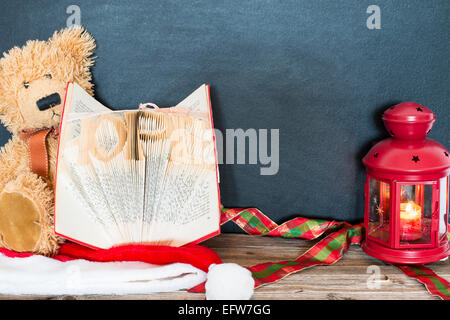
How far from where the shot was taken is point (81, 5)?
1303 mm

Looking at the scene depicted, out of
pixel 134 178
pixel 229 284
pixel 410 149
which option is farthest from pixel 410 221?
pixel 134 178

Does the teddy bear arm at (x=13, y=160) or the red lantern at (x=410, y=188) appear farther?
the teddy bear arm at (x=13, y=160)

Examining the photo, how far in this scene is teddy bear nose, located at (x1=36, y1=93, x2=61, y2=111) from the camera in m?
1.22

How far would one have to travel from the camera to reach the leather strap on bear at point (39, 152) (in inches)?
48.7

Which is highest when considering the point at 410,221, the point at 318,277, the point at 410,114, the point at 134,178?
the point at 410,114

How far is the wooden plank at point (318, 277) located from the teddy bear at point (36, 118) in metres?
0.18

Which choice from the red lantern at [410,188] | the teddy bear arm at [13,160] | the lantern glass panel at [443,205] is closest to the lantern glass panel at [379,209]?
the red lantern at [410,188]

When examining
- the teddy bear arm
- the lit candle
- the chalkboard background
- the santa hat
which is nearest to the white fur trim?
the santa hat

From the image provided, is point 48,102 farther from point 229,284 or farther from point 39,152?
point 229,284

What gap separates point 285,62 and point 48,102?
64 centimetres

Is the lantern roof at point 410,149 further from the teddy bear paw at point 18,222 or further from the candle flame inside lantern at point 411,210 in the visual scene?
the teddy bear paw at point 18,222

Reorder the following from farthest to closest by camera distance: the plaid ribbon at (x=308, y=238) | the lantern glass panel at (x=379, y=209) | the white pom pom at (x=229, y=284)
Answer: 1. the lantern glass panel at (x=379, y=209)
2. the plaid ribbon at (x=308, y=238)
3. the white pom pom at (x=229, y=284)

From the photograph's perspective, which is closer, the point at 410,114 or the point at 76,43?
the point at 410,114

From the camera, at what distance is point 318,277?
1123 mm
